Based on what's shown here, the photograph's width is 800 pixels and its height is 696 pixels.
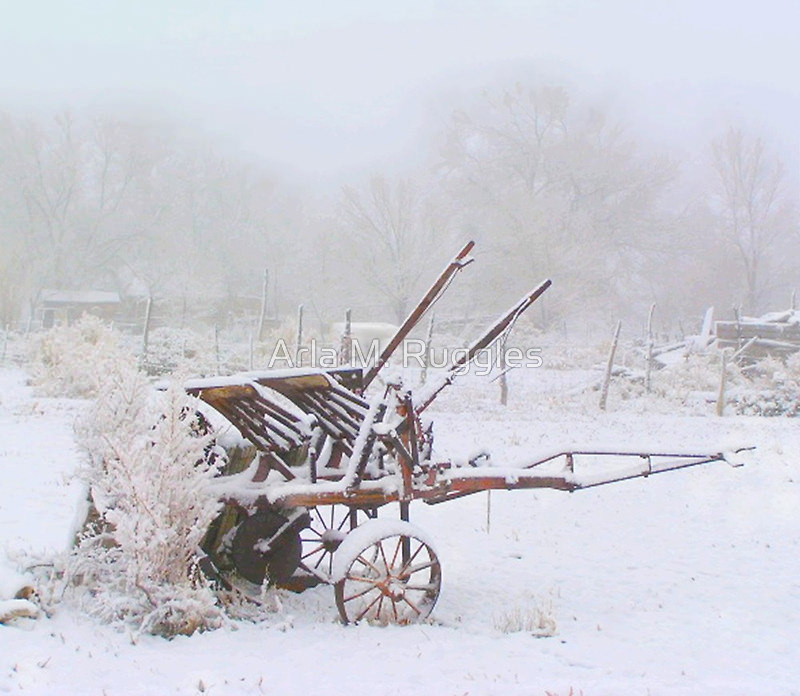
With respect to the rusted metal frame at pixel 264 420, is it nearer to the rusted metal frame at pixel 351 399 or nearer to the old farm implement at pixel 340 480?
the old farm implement at pixel 340 480

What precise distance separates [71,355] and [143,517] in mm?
14712

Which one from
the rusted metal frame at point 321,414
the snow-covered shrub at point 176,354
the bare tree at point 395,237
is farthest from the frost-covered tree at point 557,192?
the rusted metal frame at point 321,414

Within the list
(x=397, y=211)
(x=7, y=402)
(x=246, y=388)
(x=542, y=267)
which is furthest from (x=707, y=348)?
(x=246, y=388)

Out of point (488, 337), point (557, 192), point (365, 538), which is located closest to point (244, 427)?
point (365, 538)

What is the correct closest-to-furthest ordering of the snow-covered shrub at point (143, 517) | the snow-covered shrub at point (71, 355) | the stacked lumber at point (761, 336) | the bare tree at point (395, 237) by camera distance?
the snow-covered shrub at point (143, 517) < the snow-covered shrub at point (71, 355) < the stacked lumber at point (761, 336) < the bare tree at point (395, 237)

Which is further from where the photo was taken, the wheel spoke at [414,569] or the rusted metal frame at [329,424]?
the rusted metal frame at [329,424]

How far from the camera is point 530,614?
4.99 meters

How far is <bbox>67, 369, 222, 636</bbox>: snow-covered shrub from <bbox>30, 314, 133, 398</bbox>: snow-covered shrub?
11.3 m

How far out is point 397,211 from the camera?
114 feet

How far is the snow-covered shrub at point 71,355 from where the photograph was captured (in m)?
16.7

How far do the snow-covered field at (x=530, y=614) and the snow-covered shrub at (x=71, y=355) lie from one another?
585 cm

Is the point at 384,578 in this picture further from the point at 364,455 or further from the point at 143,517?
the point at 143,517

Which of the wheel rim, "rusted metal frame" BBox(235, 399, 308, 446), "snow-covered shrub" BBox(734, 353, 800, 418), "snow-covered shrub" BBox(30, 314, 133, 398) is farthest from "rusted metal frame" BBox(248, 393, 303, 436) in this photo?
"snow-covered shrub" BBox(734, 353, 800, 418)

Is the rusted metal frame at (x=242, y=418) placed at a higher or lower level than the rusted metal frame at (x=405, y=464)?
higher
